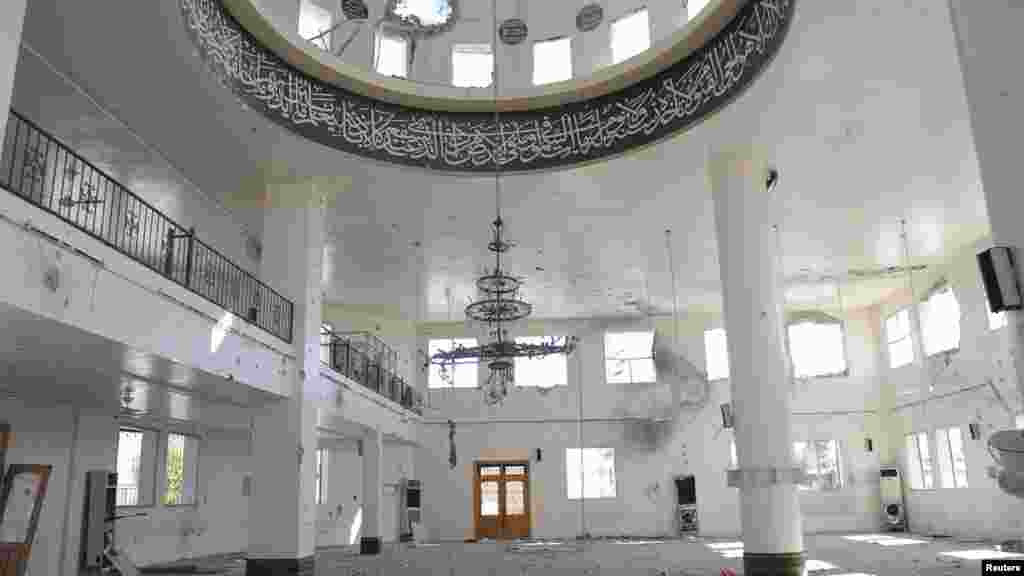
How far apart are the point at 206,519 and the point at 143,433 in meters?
2.20

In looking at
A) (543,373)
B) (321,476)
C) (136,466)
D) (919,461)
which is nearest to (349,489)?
(321,476)

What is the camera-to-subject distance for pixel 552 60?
975cm

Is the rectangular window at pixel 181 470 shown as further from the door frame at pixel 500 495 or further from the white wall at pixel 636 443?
the door frame at pixel 500 495

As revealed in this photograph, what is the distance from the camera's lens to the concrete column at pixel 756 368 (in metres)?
8.04

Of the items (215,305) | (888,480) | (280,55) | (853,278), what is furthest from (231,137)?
(888,480)

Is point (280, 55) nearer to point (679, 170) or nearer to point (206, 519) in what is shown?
point (679, 170)

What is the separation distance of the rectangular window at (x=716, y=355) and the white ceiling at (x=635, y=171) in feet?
9.34

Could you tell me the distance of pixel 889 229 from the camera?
468 inches

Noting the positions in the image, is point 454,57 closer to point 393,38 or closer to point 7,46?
point 393,38

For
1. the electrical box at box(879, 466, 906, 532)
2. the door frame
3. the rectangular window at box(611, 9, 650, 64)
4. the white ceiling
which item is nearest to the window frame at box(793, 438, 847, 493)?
the electrical box at box(879, 466, 906, 532)

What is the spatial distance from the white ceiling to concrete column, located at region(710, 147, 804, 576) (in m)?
0.48

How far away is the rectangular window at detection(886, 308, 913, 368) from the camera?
15.5 meters

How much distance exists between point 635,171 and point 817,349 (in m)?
9.56

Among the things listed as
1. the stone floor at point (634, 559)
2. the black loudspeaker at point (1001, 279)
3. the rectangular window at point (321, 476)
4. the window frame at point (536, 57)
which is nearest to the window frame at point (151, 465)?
the stone floor at point (634, 559)
